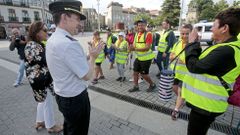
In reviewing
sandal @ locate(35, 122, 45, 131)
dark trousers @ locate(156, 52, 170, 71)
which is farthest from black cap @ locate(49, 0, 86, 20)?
dark trousers @ locate(156, 52, 170, 71)

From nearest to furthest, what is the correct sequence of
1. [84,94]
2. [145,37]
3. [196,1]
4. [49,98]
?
[84,94], [49,98], [145,37], [196,1]

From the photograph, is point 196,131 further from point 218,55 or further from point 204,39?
point 204,39

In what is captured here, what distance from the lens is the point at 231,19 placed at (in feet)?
4.67

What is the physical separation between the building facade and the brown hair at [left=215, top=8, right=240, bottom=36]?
36.0 metres

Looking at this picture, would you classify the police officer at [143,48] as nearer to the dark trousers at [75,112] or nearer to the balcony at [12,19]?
the dark trousers at [75,112]

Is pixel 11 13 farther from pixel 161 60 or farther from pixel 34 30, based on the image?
pixel 34 30

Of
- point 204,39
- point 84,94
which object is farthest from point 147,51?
point 204,39

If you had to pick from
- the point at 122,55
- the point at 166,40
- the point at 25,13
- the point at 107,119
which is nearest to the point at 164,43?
the point at 166,40

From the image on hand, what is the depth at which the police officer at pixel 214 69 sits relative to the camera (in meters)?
1.39

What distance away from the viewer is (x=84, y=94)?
72.5 inches

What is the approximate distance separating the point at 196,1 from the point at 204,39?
31.3 meters

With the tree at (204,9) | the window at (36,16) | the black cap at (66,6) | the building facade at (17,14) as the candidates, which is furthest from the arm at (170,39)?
the window at (36,16)

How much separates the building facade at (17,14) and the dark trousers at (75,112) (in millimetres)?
35264

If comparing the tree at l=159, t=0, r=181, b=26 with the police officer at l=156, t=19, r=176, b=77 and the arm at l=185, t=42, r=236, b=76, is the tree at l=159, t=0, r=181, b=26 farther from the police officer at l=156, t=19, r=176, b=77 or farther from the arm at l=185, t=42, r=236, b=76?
the arm at l=185, t=42, r=236, b=76
